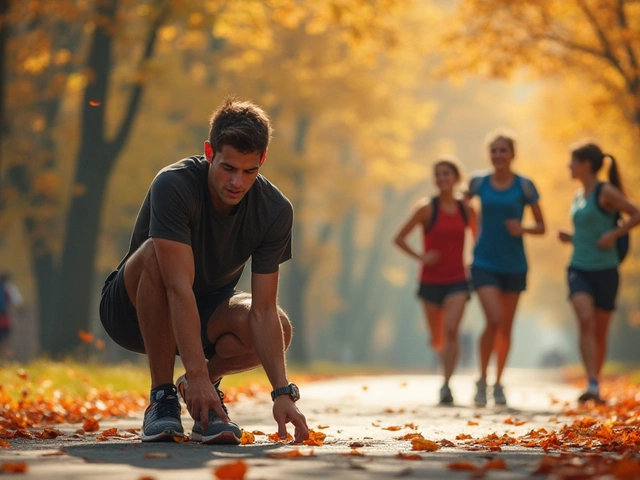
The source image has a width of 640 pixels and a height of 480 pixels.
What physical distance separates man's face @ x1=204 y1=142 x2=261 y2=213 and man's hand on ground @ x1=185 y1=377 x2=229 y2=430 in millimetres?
851

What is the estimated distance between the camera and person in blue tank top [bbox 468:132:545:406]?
10.9 meters

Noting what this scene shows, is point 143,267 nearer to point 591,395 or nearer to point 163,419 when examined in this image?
point 163,419

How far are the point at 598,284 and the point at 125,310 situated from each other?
624 centimetres

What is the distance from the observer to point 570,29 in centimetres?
1973

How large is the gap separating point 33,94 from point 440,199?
407 inches

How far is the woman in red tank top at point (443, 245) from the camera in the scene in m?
11.5

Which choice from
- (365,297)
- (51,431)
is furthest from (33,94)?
(365,297)

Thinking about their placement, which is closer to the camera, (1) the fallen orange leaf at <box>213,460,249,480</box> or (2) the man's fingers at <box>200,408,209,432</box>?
(1) the fallen orange leaf at <box>213,460,249,480</box>

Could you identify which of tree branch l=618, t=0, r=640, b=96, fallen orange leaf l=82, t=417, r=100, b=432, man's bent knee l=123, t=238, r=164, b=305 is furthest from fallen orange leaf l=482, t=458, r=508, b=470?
tree branch l=618, t=0, r=640, b=96

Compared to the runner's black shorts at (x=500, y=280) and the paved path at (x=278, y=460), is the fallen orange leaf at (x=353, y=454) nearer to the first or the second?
the paved path at (x=278, y=460)

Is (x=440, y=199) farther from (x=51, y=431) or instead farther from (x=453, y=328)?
(x=51, y=431)

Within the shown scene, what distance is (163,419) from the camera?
17.8 feet

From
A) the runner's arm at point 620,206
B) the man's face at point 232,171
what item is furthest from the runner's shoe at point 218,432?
the runner's arm at point 620,206

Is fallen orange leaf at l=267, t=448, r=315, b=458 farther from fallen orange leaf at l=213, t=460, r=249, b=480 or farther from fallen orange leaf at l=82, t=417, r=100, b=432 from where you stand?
fallen orange leaf at l=82, t=417, r=100, b=432
